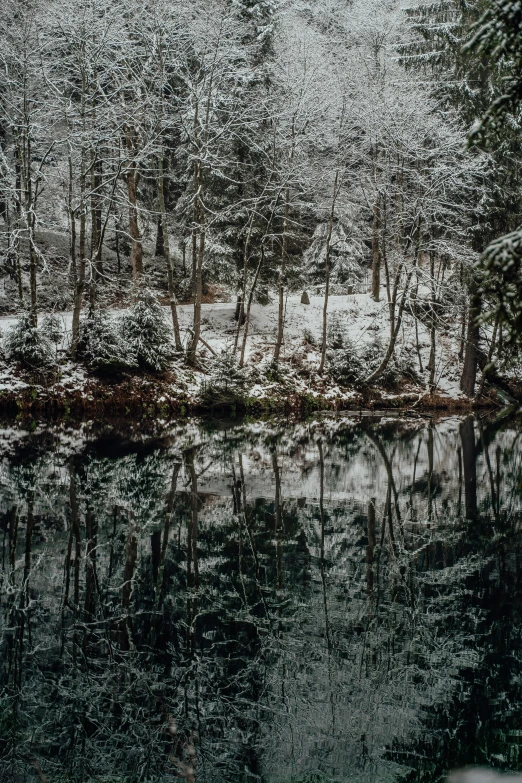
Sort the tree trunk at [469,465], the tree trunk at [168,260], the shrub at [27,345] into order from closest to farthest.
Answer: the tree trunk at [469,465]
the shrub at [27,345]
the tree trunk at [168,260]

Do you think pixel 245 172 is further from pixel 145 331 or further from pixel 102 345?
pixel 102 345

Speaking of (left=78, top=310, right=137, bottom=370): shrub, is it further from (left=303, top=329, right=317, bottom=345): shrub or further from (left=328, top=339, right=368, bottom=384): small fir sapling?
(left=303, top=329, right=317, bottom=345): shrub

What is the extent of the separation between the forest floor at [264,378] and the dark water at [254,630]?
985cm

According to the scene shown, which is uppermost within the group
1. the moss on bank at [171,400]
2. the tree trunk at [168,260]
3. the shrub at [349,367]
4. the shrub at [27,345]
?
the tree trunk at [168,260]

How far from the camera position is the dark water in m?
4.75

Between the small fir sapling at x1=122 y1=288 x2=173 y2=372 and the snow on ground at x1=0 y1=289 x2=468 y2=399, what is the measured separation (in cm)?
208

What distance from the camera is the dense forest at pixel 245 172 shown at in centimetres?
2286

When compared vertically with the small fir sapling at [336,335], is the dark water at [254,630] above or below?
below

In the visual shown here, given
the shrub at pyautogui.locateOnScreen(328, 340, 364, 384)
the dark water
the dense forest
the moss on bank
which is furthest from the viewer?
the shrub at pyautogui.locateOnScreen(328, 340, 364, 384)

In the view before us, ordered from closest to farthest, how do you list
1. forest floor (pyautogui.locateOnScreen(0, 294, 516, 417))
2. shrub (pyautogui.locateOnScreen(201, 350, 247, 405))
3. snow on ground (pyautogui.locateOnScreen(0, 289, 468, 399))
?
forest floor (pyautogui.locateOnScreen(0, 294, 516, 417)) → shrub (pyautogui.locateOnScreen(201, 350, 247, 405)) → snow on ground (pyautogui.locateOnScreen(0, 289, 468, 399))

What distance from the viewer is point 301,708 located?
524 centimetres

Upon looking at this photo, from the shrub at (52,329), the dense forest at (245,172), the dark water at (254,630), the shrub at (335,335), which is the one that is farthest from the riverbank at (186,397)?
the dark water at (254,630)

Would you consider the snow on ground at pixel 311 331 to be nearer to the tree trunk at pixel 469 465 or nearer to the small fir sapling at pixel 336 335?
the small fir sapling at pixel 336 335

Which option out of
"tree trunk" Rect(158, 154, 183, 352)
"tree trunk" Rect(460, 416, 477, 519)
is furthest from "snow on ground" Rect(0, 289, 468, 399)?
"tree trunk" Rect(460, 416, 477, 519)
